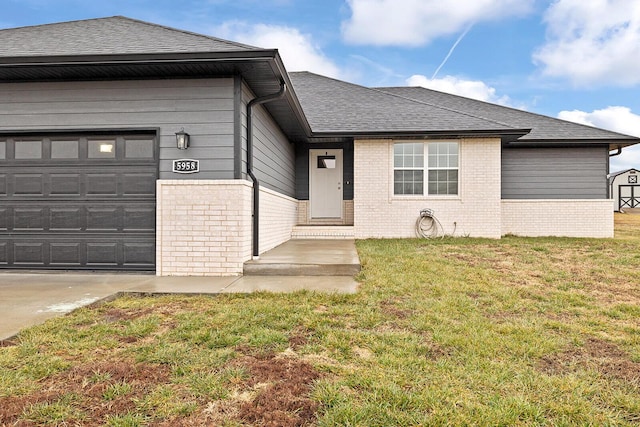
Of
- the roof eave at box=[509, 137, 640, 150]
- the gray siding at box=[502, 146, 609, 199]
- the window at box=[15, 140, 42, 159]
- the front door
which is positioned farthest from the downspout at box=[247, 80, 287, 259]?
the front door

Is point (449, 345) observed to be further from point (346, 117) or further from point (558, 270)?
point (346, 117)

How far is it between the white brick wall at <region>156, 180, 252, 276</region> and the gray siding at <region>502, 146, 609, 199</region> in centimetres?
878

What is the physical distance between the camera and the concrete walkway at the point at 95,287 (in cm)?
342

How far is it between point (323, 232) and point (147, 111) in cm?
553

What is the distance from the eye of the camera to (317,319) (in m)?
3.12

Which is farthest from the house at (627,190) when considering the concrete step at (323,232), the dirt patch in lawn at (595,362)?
the dirt patch in lawn at (595,362)

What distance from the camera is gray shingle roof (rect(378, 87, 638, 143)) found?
34.1ft

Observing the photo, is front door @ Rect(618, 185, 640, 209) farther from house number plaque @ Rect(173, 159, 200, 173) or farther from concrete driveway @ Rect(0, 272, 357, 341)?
house number plaque @ Rect(173, 159, 200, 173)

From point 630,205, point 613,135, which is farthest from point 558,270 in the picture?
point 630,205

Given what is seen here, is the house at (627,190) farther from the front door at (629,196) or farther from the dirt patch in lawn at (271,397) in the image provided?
the dirt patch in lawn at (271,397)

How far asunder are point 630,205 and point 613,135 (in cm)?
2836

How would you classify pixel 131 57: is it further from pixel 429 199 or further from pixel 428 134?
pixel 429 199

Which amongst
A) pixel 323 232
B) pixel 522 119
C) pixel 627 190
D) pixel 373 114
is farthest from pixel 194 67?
Result: pixel 627 190

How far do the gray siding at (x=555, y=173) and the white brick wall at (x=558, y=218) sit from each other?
272 mm
